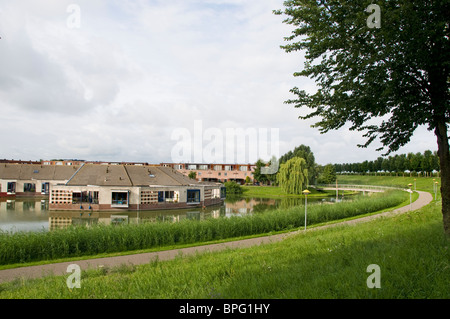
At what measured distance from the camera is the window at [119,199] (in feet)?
105

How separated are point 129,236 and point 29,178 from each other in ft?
141

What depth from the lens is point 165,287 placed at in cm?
541

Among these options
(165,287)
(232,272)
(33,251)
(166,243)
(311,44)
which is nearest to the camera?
(165,287)

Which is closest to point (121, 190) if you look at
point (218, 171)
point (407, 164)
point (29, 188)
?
point (29, 188)

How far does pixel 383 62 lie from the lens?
244 inches

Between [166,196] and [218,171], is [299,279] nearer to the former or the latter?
[166,196]

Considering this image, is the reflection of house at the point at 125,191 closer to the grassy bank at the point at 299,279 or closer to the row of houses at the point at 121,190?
the row of houses at the point at 121,190

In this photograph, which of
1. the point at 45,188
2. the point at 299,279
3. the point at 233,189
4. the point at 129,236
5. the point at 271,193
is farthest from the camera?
the point at 233,189

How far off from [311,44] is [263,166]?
6821 centimetres

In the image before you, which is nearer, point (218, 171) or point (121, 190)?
point (121, 190)

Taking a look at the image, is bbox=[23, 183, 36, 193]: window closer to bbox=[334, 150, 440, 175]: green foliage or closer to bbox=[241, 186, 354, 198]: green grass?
bbox=[241, 186, 354, 198]: green grass

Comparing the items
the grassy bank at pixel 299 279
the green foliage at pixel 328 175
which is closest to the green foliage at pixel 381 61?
the grassy bank at pixel 299 279
